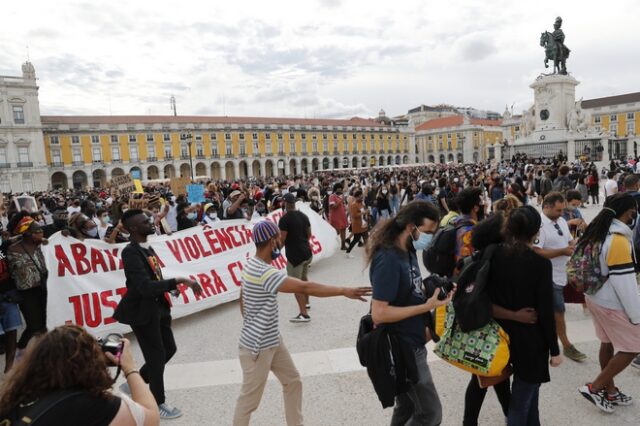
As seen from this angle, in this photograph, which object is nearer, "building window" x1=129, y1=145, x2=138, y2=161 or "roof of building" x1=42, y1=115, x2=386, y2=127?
"roof of building" x1=42, y1=115, x2=386, y2=127

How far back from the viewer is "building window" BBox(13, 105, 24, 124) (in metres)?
50.3

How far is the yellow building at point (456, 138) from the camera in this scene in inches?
3027

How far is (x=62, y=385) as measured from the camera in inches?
51.6

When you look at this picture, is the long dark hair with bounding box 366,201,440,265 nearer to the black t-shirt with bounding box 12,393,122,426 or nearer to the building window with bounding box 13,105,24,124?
the black t-shirt with bounding box 12,393,122,426

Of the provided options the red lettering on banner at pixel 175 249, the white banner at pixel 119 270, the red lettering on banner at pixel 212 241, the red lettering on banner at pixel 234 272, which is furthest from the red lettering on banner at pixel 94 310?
the red lettering on banner at pixel 234 272

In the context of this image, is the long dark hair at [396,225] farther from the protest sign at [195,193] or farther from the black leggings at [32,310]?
the protest sign at [195,193]

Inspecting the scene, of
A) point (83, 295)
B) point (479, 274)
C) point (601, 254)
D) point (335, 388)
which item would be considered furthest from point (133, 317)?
point (601, 254)

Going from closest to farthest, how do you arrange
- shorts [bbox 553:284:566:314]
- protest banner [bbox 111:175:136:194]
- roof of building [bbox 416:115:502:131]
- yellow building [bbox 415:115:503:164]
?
1. shorts [bbox 553:284:566:314]
2. protest banner [bbox 111:175:136:194]
3. yellow building [bbox 415:115:503:164]
4. roof of building [bbox 416:115:502:131]

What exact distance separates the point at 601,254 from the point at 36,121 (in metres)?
61.9

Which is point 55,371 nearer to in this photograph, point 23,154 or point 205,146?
point 23,154

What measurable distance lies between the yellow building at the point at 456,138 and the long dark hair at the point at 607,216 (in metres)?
73.2

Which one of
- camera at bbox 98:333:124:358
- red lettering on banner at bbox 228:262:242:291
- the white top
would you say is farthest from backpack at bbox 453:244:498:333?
red lettering on banner at bbox 228:262:242:291

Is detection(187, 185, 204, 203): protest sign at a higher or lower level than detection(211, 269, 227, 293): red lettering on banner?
higher

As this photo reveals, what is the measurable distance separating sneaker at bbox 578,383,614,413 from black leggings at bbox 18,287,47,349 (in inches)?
187
